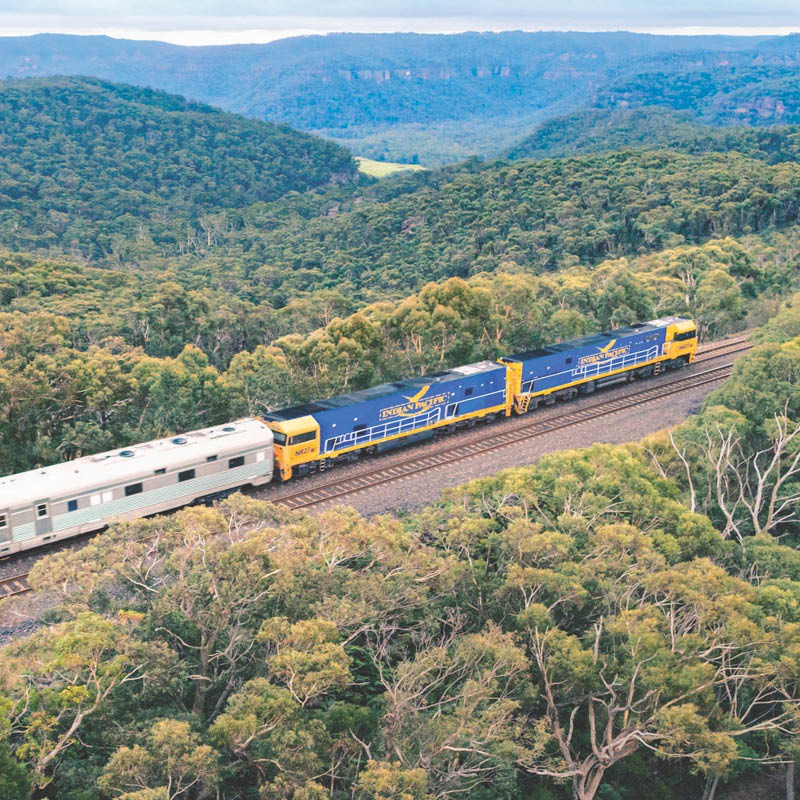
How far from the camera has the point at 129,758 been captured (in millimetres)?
16188

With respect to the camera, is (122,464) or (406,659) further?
(122,464)

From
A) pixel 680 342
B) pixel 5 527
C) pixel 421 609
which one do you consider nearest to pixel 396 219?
pixel 680 342

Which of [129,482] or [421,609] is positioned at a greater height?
[129,482]

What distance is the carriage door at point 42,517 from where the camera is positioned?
27.4 meters

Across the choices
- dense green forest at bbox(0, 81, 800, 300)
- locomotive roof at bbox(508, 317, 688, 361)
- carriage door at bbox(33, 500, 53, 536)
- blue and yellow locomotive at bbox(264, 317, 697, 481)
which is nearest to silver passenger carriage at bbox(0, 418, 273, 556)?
carriage door at bbox(33, 500, 53, 536)

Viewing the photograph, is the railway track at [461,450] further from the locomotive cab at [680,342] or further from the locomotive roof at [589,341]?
the locomotive roof at [589,341]

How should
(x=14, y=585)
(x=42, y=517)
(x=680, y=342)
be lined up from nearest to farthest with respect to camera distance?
1. (x=14, y=585)
2. (x=42, y=517)
3. (x=680, y=342)

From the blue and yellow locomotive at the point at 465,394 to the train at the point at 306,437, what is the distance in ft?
0.18

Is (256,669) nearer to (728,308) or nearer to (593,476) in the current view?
(593,476)

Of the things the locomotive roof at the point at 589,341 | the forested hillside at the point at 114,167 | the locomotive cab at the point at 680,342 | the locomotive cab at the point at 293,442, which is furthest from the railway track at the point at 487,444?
the forested hillside at the point at 114,167

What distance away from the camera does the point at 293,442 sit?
112ft

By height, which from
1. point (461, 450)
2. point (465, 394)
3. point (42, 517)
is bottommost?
point (461, 450)

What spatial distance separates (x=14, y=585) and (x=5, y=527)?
1919mm

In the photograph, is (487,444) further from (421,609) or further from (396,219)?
(396,219)
